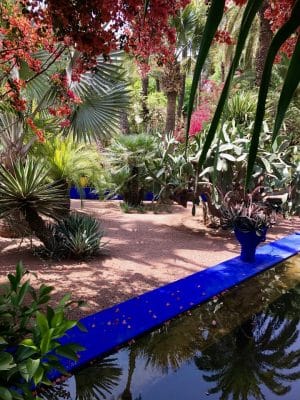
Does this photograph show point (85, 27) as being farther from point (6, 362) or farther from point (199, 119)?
point (199, 119)

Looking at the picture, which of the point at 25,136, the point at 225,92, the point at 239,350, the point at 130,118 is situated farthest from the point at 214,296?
the point at 130,118

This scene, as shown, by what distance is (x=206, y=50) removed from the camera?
516 millimetres

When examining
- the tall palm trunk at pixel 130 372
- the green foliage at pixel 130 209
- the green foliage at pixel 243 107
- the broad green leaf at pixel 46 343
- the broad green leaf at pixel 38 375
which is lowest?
the tall palm trunk at pixel 130 372

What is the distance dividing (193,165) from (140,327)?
4219mm

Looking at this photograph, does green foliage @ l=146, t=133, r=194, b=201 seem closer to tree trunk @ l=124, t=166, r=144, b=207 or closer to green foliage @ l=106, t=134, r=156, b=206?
green foliage @ l=106, t=134, r=156, b=206

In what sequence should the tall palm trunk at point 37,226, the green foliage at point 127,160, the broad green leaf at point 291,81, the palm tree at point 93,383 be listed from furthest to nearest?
the green foliage at point 127,160 < the tall palm trunk at point 37,226 < the palm tree at point 93,383 < the broad green leaf at point 291,81

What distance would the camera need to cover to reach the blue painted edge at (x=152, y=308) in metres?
3.36

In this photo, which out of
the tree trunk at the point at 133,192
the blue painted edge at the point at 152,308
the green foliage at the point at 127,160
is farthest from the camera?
the tree trunk at the point at 133,192

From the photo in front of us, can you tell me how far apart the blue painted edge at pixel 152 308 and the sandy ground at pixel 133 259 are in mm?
244

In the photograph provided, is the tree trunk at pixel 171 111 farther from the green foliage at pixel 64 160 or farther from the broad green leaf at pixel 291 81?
the broad green leaf at pixel 291 81

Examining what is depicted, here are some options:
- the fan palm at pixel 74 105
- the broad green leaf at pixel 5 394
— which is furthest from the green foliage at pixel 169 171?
the broad green leaf at pixel 5 394

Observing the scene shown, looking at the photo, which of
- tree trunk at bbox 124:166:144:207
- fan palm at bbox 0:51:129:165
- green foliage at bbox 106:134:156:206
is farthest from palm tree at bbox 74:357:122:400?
tree trunk at bbox 124:166:144:207

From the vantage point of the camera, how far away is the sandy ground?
15.2 feet

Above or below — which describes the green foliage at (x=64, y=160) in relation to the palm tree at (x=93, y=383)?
above
